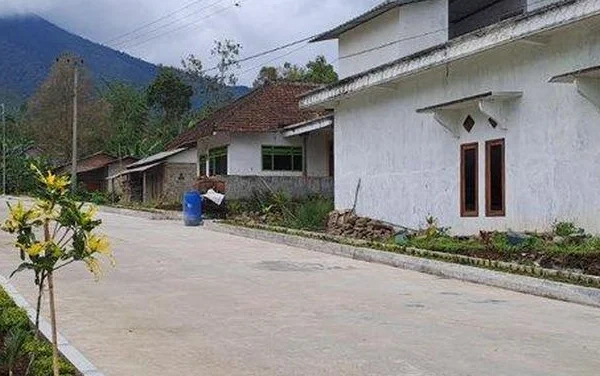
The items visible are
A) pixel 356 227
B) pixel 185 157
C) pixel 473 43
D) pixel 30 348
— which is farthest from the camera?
pixel 185 157

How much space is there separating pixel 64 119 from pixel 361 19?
57.8m

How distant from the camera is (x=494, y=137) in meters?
17.0

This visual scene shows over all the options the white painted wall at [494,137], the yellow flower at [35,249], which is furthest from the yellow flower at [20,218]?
the white painted wall at [494,137]

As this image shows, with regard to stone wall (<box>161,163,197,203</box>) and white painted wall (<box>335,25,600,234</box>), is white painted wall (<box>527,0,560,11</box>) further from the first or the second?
stone wall (<box>161,163,197,203</box>)

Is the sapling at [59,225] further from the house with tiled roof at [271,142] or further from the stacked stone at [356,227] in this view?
the house with tiled roof at [271,142]

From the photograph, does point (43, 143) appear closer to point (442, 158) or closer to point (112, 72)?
point (442, 158)

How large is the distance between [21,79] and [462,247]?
187467 millimetres

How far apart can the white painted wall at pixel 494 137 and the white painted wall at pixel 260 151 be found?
10.9m

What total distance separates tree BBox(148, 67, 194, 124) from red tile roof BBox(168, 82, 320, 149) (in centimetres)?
3549

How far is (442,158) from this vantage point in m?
18.9

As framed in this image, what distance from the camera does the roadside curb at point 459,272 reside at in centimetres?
1101

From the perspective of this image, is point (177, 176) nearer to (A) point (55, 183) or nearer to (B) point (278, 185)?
(B) point (278, 185)

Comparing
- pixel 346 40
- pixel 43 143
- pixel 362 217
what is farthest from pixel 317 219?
pixel 43 143

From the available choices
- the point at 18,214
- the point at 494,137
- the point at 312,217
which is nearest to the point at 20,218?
the point at 18,214
